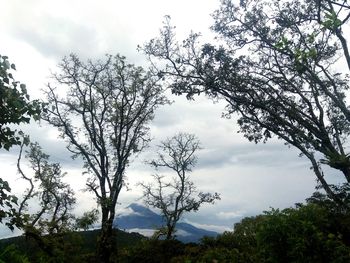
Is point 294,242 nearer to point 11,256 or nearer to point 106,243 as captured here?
point 11,256

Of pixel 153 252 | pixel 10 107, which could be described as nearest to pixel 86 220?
pixel 153 252

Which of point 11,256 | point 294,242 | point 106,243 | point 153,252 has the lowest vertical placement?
point 11,256

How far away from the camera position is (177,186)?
37.2 metres

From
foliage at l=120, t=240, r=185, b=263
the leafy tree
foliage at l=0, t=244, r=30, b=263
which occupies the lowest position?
foliage at l=0, t=244, r=30, b=263

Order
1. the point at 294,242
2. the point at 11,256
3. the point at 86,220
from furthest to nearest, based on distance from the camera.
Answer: the point at 86,220, the point at 294,242, the point at 11,256

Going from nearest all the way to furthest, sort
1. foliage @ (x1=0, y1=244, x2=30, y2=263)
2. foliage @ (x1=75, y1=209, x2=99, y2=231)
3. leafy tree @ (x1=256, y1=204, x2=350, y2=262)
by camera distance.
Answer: foliage @ (x1=0, y1=244, x2=30, y2=263) → leafy tree @ (x1=256, y1=204, x2=350, y2=262) → foliage @ (x1=75, y1=209, x2=99, y2=231)

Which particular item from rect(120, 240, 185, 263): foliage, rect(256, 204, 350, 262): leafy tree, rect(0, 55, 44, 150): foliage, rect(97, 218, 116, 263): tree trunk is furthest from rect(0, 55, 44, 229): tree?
rect(97, 218, 116, 263): tree trunk

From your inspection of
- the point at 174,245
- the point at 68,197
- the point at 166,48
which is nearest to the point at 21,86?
the point at 166,48

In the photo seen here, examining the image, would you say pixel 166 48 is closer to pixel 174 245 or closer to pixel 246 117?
pixel 246 117

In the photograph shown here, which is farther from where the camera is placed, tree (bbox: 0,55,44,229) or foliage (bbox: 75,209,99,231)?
foliage (bbox: 75,209,99,231)

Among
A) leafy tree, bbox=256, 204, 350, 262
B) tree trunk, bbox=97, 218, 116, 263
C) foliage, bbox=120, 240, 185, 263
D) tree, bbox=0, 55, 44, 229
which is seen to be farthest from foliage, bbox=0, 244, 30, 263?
tree trunk, bbox=97, 218, 116, 263

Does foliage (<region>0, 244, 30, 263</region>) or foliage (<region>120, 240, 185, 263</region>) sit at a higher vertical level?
foliage (<region>120, 240, 185, 263</region>)

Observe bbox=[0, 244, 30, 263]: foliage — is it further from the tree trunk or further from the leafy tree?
the tree trunk

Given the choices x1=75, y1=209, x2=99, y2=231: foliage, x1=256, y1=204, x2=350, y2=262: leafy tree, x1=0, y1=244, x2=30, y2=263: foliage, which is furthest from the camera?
x1=75, y1=209, x2=99, y2=231: foliage
